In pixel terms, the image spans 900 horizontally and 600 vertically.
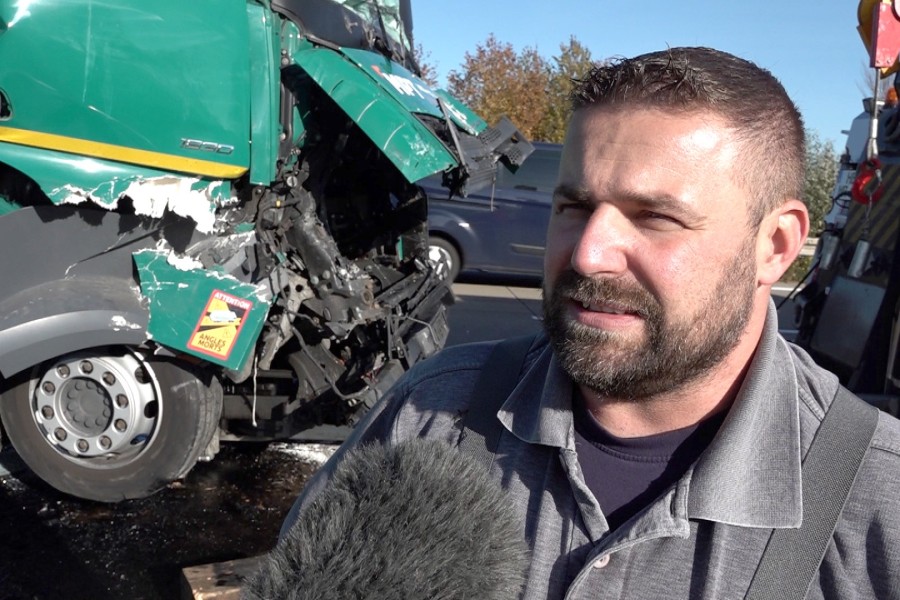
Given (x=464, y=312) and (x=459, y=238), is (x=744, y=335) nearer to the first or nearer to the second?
(x=464, y=312)

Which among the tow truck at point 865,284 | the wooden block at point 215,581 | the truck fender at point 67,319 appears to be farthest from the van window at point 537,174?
the wooden block at point 215,581

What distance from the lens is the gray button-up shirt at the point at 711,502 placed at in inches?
48.3

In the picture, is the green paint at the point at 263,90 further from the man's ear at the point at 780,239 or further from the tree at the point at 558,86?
the tree at the point at 558,86

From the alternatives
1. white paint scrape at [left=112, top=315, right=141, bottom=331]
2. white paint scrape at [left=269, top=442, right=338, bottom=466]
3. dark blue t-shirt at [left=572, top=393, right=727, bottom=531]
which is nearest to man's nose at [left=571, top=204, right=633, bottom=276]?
dark blue t-shirt at [left=572, top=393, right=727, bottom=531]

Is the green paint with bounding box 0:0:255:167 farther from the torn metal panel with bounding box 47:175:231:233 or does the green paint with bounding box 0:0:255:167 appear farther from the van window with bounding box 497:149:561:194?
the van window with bounding box 497:149:561:194

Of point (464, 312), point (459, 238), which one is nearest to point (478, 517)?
point (464, 312)

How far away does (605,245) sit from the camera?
1.35 m

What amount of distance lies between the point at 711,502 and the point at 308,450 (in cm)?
407

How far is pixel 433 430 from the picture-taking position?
153 cm

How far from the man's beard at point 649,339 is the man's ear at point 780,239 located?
42 millimetres

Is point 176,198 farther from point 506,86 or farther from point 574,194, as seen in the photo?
point 506,86

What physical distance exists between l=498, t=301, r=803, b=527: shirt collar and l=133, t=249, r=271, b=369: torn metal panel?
2372mm

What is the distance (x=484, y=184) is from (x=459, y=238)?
6112 millimetres

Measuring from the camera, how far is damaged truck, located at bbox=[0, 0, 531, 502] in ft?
11.1
